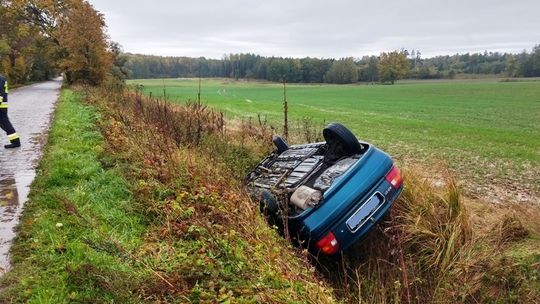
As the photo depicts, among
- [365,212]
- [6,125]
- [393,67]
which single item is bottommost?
[365,212]

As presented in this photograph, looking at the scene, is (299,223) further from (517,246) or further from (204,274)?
(517,246)

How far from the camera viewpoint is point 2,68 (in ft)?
122

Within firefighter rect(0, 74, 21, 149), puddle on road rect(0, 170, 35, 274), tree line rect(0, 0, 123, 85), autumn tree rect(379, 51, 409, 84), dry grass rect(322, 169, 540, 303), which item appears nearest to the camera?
puddle on road rect(0, 170, 35, 274)

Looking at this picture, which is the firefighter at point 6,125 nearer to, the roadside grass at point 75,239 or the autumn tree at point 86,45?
the roadside grass at point 75,239

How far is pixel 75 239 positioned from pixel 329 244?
2.51 metres

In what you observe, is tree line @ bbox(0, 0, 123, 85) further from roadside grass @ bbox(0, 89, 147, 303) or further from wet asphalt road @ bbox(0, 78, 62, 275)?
roadside grass @ bbox(0, 89, 147, 303)

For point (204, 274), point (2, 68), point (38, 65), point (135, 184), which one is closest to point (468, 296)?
point (204, 274)

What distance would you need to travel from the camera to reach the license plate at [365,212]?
14.1 feet

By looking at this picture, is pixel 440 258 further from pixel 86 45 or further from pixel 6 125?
pixel 86 45

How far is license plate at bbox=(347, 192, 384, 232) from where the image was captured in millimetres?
4289

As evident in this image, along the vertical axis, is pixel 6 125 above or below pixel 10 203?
above

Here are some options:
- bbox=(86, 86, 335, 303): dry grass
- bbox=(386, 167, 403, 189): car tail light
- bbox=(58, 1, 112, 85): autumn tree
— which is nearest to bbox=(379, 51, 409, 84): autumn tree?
bbox=(58, 1, 112, 85): autumn tree

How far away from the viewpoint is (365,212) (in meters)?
4.39

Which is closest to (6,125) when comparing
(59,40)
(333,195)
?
(333,195)
